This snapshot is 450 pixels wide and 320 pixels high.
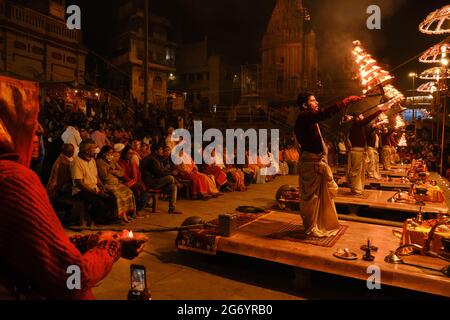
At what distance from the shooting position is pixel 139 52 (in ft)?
106

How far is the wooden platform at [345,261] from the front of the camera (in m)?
3.91

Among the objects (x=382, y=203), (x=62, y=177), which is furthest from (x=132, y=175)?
(x=382, y=203)

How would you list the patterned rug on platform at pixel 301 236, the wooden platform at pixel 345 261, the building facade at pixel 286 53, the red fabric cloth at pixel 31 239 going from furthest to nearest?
the building facade at pixel 286 53, the patterned rug on platform at pixel 301 236, the wooden platform at pixel 345 261, the red fabric cloth at pixel 31 239

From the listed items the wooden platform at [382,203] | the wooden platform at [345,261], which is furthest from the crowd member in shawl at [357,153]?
the wooden platform at [345,261]

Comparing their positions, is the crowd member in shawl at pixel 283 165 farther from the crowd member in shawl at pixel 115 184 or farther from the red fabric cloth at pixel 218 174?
the crowd member in shawl at pixel 115 184

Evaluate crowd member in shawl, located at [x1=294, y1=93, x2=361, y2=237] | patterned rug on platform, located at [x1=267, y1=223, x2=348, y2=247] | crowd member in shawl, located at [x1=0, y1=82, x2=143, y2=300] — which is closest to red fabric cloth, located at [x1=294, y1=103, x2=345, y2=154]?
crowd member in shawl, located at [x1=294, y1=93, x2=361, y2=237]

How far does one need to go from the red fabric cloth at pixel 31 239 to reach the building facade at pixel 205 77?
125 ft

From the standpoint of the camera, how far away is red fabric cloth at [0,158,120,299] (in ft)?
4.50

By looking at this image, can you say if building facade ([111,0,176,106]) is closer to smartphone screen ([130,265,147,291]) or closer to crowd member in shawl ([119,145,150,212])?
crowd member in shawl ([119,145,150,212])

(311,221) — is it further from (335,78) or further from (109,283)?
(335,78)

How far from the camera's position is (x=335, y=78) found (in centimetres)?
3569

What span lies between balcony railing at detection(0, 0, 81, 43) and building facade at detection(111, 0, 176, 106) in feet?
29.5

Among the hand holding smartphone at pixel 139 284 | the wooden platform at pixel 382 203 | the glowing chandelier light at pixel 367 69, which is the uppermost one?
the glowing chandelier light at pixel 367 69
